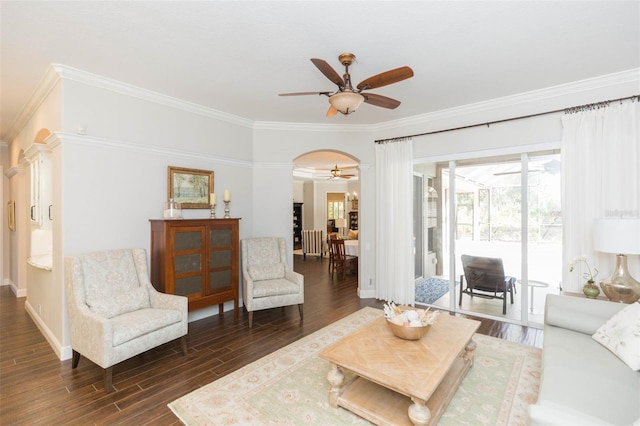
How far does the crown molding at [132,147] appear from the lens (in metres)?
3.26

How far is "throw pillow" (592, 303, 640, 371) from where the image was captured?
2125 millimetres

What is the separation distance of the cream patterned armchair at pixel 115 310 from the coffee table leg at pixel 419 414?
93.7 inches

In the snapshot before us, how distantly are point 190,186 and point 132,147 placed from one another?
846 mm

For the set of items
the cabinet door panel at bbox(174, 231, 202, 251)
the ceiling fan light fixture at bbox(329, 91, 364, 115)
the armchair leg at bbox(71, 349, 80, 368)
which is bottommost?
the armchair leg at bbox(71, 349, 80, 368)

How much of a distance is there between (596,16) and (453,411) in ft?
10.7

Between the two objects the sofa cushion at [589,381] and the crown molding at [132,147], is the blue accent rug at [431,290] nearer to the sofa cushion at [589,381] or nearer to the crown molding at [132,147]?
the sofa cushion at [589,381]

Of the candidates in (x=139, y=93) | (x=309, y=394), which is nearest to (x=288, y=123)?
(x=139, y=93)

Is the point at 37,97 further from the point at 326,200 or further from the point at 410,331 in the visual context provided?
the point at 326,200

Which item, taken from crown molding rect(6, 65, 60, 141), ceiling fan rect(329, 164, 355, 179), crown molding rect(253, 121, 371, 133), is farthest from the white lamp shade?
ceiling fan rect(329, 164, 355, 179)

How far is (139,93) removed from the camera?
12.5 ft

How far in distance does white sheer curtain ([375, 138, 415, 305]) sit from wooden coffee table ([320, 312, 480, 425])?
2250 millimetres

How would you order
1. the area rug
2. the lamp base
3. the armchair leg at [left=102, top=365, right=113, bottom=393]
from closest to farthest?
the area rug → the armchair leg at [left=102, top=365, right=113, bottom=393] → the lamp base

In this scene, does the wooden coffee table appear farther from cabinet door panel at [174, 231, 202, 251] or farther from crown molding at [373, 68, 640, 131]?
crown molding at [373, 68, 640, 131]

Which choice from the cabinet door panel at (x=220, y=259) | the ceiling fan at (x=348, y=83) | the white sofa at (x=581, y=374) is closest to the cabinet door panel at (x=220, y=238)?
the cabinet door panel at (x=220, y=259)
